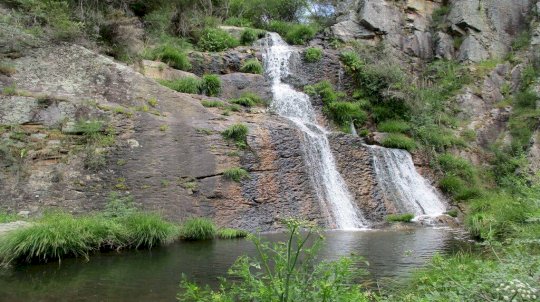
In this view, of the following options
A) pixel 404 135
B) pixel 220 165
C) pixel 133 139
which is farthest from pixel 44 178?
pixel 404 135

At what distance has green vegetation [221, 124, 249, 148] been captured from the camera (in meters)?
11.9

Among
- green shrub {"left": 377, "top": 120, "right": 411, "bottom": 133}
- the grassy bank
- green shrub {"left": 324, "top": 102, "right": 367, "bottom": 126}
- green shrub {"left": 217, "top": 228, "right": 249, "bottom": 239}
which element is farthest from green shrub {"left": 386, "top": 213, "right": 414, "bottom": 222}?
green shrub {"left": 324, "top": 102, "right": 367, "bottom": 126}

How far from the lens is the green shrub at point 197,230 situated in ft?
29.1

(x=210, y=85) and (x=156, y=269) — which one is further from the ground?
(x=210, y=85)

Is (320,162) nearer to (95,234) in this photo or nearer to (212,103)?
(212,103)

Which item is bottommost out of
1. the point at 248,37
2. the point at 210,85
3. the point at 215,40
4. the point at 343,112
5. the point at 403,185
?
the point at 403,185

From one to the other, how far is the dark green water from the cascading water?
327 centimetres

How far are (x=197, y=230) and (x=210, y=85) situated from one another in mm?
7542

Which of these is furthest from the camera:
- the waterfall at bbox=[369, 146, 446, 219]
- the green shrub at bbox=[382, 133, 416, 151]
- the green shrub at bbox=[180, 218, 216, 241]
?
the green shrub at bbox=[382, 133, 416, 151]

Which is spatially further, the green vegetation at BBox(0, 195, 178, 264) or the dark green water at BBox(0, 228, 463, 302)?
the green vegetation at BBox(0, 195, 178, 264)

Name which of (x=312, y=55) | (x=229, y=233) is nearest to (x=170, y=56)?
(x=312, y=55)

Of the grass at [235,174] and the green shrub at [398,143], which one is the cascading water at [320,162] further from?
the green shrub at [398,143]

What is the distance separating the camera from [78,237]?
6.77 metres

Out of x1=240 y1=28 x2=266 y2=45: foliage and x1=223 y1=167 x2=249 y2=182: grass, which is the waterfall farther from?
x1=240 y1=28 x2=266 y2=45: foliage
